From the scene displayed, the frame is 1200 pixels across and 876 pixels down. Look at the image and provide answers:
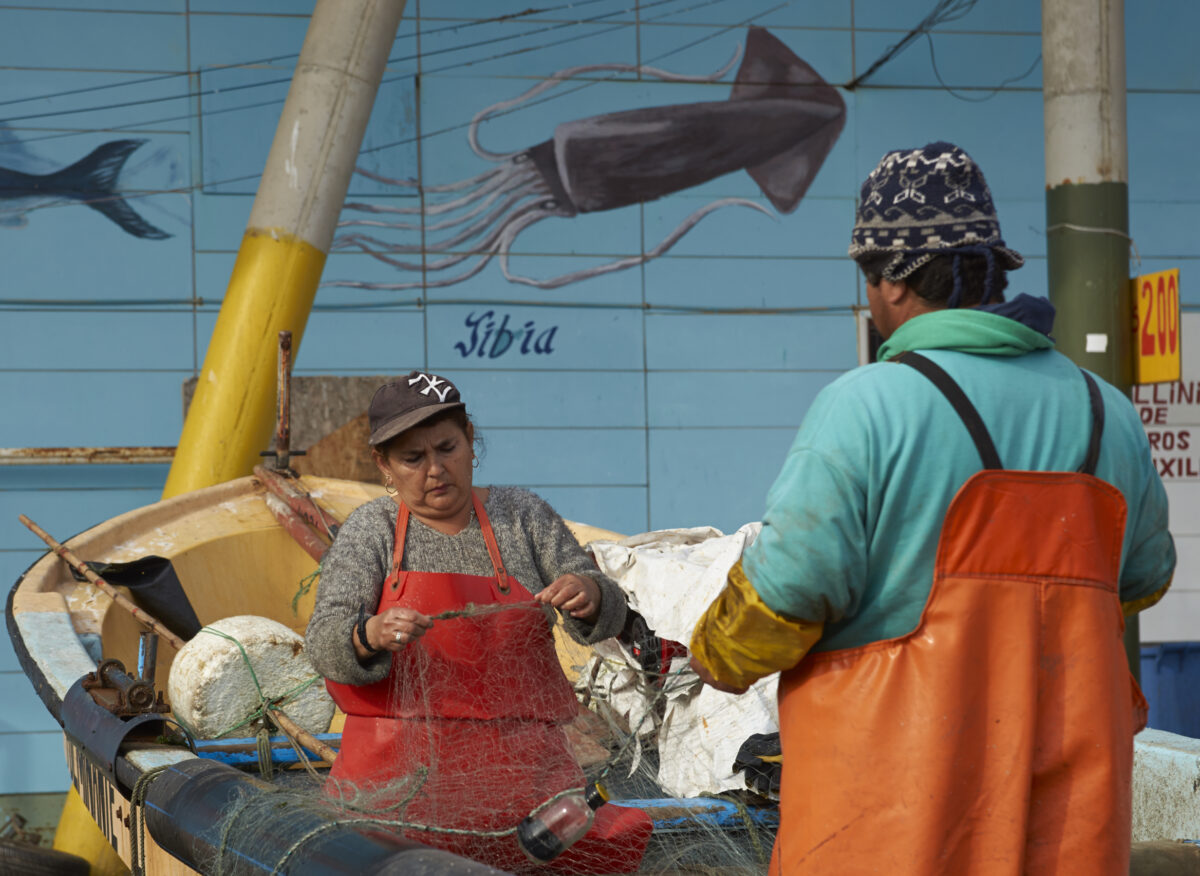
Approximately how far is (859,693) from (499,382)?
6.34 meters

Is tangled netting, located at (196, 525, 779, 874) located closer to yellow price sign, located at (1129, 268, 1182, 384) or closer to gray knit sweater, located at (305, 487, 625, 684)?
gray knit sweater, located at (305, 487, 625, 684)

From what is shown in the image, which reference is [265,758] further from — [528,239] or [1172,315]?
[528,239]

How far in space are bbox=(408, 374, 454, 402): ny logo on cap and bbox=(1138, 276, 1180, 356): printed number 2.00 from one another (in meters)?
3.83

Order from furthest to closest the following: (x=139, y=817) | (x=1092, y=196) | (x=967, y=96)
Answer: (x=967, y=96) < (x=1092, y=196) < (x=139, y=817)

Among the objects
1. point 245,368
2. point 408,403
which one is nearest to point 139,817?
point 408,403

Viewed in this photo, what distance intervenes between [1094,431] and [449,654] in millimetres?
1368

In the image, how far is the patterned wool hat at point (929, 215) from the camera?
1720 millimetres

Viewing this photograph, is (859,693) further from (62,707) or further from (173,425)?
(173,425)

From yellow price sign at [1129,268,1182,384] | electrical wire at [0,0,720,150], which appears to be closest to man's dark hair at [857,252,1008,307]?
yellow price sign at [1129,268,1182,384]

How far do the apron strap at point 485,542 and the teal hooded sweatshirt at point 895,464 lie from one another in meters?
0.96

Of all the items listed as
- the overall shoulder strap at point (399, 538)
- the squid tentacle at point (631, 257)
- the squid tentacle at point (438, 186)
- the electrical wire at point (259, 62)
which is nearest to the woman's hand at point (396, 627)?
the overall shoulder strap at point (399, 538)

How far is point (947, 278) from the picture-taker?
5.70 feet

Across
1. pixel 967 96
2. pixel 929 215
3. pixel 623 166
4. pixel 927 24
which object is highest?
pixel 927 24

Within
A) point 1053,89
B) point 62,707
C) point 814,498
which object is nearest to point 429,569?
point 814,498
